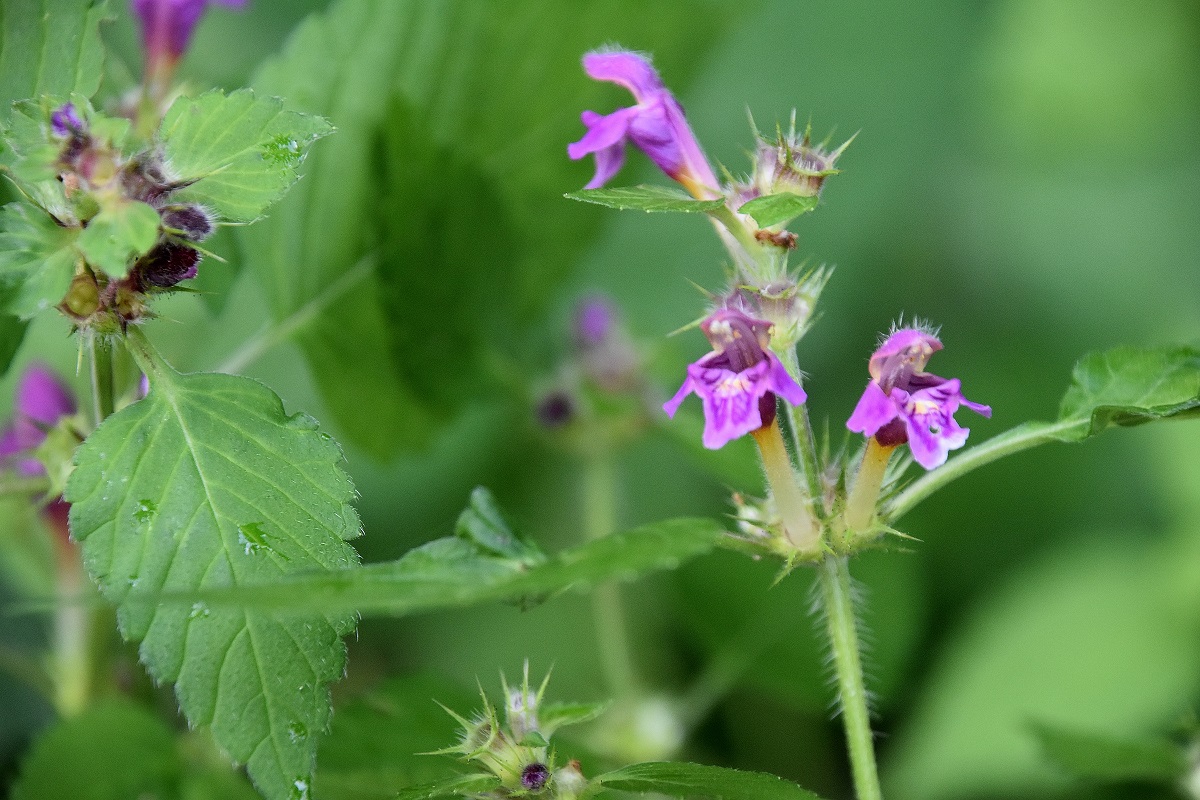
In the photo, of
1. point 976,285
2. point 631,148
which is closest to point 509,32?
point 631,148

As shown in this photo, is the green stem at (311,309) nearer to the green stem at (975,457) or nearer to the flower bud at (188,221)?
the flower bud at (188,221)

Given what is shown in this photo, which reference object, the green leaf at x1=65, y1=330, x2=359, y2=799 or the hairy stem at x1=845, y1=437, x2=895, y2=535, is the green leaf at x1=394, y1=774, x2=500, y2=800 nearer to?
the green leaf at x1=65, y1=330, x2=359, y2=799

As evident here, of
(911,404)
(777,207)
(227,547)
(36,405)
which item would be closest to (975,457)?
(911,404)

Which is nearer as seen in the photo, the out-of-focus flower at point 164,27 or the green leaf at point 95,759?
the green leaf at point 95,759

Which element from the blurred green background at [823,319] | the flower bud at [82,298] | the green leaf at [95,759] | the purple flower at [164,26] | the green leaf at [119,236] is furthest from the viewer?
the blurred green background at [823,319]

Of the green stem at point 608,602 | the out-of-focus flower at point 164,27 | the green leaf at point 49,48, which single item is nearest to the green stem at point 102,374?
the green leaf at point 49,48

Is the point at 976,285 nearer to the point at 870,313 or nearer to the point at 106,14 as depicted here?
the point at 870,313

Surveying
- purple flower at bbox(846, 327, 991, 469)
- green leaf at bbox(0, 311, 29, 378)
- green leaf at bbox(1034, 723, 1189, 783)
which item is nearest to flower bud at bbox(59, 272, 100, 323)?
green leaf at bbox(0, 311, 29, 378)
